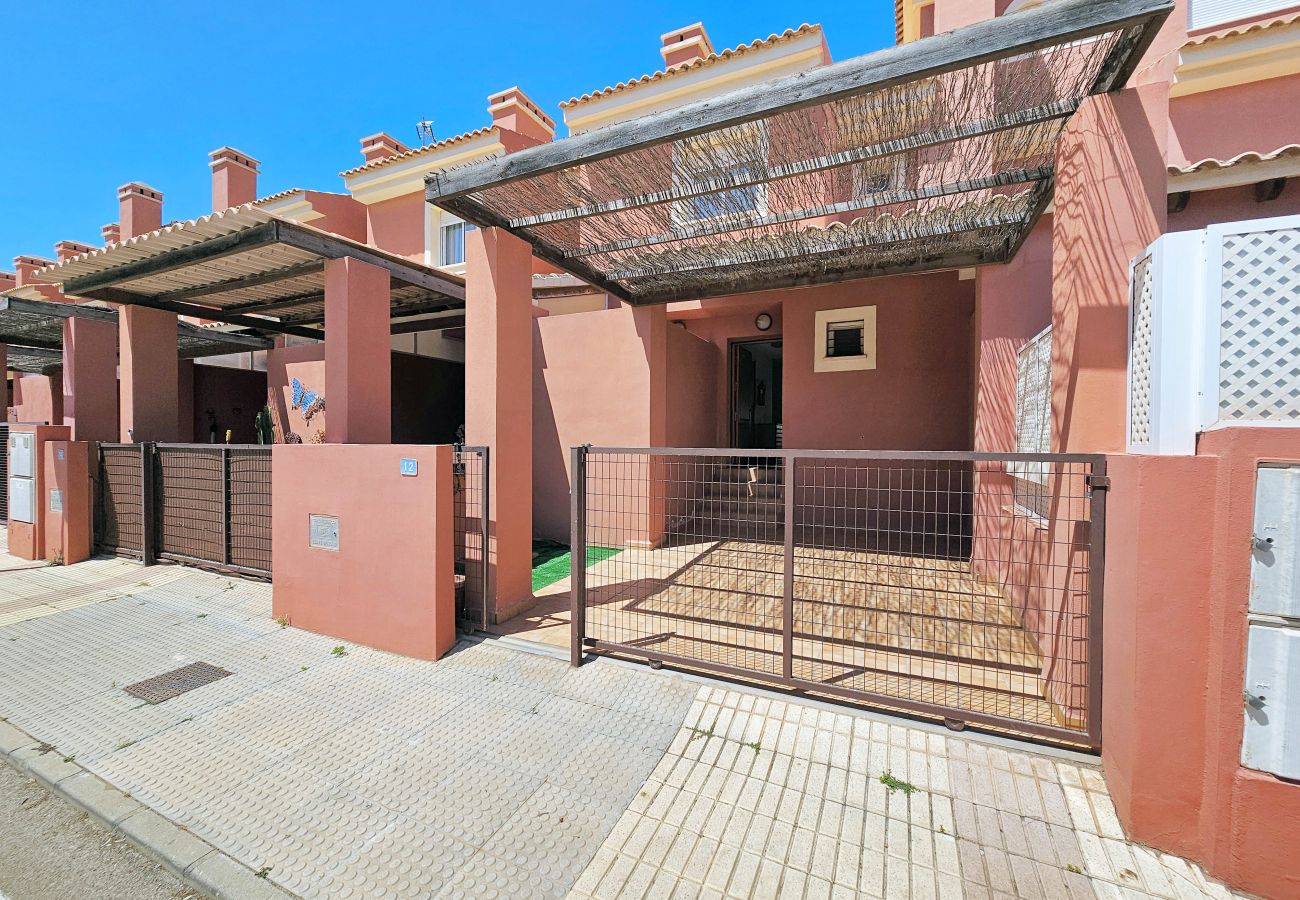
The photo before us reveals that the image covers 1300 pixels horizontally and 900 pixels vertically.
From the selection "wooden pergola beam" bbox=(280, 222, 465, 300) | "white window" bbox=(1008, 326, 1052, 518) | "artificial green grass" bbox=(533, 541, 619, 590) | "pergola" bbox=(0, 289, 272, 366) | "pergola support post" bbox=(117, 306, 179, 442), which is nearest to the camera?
"white window" bbox=(1008, 326, 1052, 518)

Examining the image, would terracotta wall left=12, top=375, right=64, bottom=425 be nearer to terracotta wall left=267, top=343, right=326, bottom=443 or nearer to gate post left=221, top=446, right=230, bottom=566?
terracotta wall left=267, top=343, right=326, bottom=443

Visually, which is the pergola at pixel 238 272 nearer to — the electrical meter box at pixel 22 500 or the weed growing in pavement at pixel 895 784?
the electrical meter box at pixel 22 500

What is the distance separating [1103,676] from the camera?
2.52 m

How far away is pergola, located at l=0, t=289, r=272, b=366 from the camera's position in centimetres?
709

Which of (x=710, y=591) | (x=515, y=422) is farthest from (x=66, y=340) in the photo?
(x=710, y=591)

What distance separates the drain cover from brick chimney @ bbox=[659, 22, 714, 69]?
10.3 m

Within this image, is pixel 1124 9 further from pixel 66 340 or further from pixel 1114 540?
pixel 66 340

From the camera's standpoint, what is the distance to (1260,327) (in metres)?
1.95

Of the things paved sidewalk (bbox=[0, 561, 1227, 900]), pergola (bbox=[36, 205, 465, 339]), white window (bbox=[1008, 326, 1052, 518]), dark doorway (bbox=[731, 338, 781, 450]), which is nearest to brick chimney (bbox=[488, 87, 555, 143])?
pergola (bbox=[36, 205, 465, 339])

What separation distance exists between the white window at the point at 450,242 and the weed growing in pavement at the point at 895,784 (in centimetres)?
1101

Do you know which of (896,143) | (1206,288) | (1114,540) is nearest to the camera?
(1206,288)

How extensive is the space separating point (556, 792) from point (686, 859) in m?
0.73

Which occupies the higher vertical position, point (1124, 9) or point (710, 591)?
point (1124, 9)

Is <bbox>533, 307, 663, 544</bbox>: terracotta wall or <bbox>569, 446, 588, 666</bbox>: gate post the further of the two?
<bbox>533, 307, 663, 544</bbox>: terracotta wall
